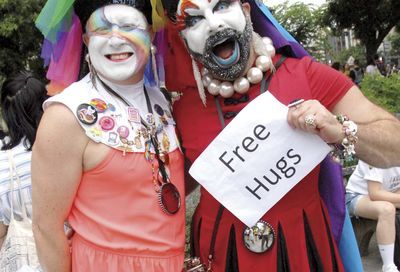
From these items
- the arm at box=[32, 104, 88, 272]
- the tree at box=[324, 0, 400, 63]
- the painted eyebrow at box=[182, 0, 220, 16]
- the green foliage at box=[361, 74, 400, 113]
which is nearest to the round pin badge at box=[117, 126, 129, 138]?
the arm at box=[32, 104, 88, 272]

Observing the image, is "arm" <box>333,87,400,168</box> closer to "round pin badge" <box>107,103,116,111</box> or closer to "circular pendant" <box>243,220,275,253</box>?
"circular pendant" <box>243,220,275,253</box>

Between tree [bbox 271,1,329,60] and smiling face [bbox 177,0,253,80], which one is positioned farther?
tree [bbox 271,1,329,60]

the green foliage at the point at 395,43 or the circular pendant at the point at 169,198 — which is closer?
the circular pendant at the point at 169,198

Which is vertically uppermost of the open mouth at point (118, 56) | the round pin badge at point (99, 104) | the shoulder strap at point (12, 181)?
the open mouth at point (118, 56)

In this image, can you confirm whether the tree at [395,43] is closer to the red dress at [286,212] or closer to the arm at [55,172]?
the red dress at [286,212]

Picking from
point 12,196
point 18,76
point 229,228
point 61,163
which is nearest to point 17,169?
point 12,196

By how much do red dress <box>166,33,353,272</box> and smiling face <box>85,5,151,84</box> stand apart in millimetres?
377

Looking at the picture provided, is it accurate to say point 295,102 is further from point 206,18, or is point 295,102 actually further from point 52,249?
point 52,249

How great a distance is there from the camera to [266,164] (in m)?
1.88

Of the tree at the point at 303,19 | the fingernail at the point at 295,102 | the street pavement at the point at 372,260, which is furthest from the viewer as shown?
the tree at the point at 303,19

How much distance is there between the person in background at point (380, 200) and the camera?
3783 millimetres

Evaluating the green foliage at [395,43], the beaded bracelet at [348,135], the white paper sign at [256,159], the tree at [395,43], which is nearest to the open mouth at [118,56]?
the white paper sign at [256,159]

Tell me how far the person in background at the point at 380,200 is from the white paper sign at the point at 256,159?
2168 mm

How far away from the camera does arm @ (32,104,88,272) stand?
5.58ft
